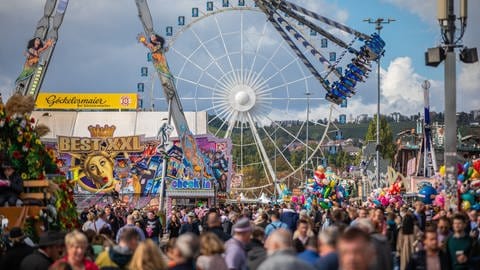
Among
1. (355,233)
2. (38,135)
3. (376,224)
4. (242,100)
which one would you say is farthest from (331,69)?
(355,233)

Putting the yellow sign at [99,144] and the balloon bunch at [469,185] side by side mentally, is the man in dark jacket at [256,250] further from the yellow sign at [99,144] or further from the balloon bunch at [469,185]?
the yellow sign at [99,144]

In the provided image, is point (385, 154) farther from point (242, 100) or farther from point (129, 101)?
point (242, 100)

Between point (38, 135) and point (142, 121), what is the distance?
9469 centimetres

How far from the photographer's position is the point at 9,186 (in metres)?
16.5

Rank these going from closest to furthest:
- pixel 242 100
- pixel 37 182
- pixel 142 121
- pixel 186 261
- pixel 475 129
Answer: pixel 186 261
pixel 37 182
pixel 242 100
pixel 475 129
pixel 142 121

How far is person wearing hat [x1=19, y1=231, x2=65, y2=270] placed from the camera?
10258mm

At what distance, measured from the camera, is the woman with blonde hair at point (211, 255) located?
10.1 metres

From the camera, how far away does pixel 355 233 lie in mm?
6457

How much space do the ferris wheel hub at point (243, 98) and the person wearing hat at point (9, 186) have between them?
2348 inches

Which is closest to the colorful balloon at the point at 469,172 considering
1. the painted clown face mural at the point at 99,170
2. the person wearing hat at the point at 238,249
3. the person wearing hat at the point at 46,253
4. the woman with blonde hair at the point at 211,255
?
the person wearing hat at the point at 238,249

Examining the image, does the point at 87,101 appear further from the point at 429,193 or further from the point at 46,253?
the point at 46,253

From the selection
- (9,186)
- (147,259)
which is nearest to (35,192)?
(9,186)

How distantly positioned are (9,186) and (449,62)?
7.59 meters

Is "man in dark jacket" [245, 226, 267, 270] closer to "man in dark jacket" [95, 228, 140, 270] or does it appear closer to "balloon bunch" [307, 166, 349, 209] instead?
"man in dark jacket" [95, 228, 140, 270]
